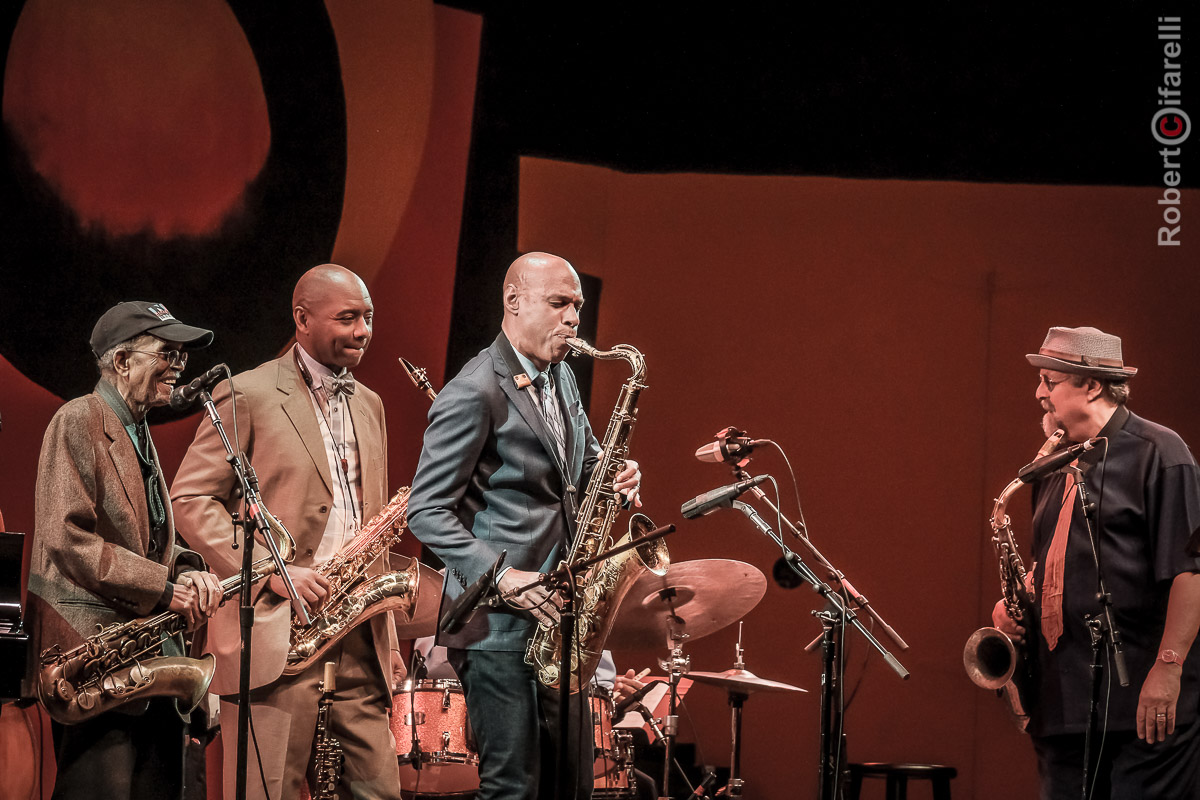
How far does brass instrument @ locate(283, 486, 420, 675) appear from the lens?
13.9 feet

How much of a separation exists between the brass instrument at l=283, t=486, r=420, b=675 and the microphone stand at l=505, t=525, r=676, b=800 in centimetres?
107

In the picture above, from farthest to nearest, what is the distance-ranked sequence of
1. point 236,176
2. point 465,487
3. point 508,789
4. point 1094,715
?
point 236,176 < point 1094,715 < point 465,487 < point 508,789

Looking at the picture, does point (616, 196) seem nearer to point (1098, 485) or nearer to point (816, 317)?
point (816, 317)

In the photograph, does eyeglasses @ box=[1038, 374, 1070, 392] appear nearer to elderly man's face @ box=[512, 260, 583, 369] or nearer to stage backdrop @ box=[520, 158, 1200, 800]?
elderly man's face @ box=[512, 260, 583, 369]

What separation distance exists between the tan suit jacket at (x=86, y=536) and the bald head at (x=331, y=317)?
102cm

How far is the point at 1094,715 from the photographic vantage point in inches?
151

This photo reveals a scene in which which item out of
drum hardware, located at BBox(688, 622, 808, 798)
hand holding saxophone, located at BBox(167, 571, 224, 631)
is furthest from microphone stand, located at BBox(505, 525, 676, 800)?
drum hardware, located at BBox(688, 622, 808, 798)

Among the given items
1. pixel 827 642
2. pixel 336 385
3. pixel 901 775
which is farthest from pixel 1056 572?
pixel 336 385

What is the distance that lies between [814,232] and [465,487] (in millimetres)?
3953

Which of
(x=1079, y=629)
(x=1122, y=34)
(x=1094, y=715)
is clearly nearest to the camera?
(x=1094, y=715)

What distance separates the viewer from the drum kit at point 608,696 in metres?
4.79

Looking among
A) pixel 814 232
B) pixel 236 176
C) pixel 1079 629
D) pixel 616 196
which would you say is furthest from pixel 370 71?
pixel 1079 629

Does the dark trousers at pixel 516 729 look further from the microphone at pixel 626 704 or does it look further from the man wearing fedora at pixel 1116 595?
the microphone at pixel 626 704

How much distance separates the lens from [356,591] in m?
4.37
